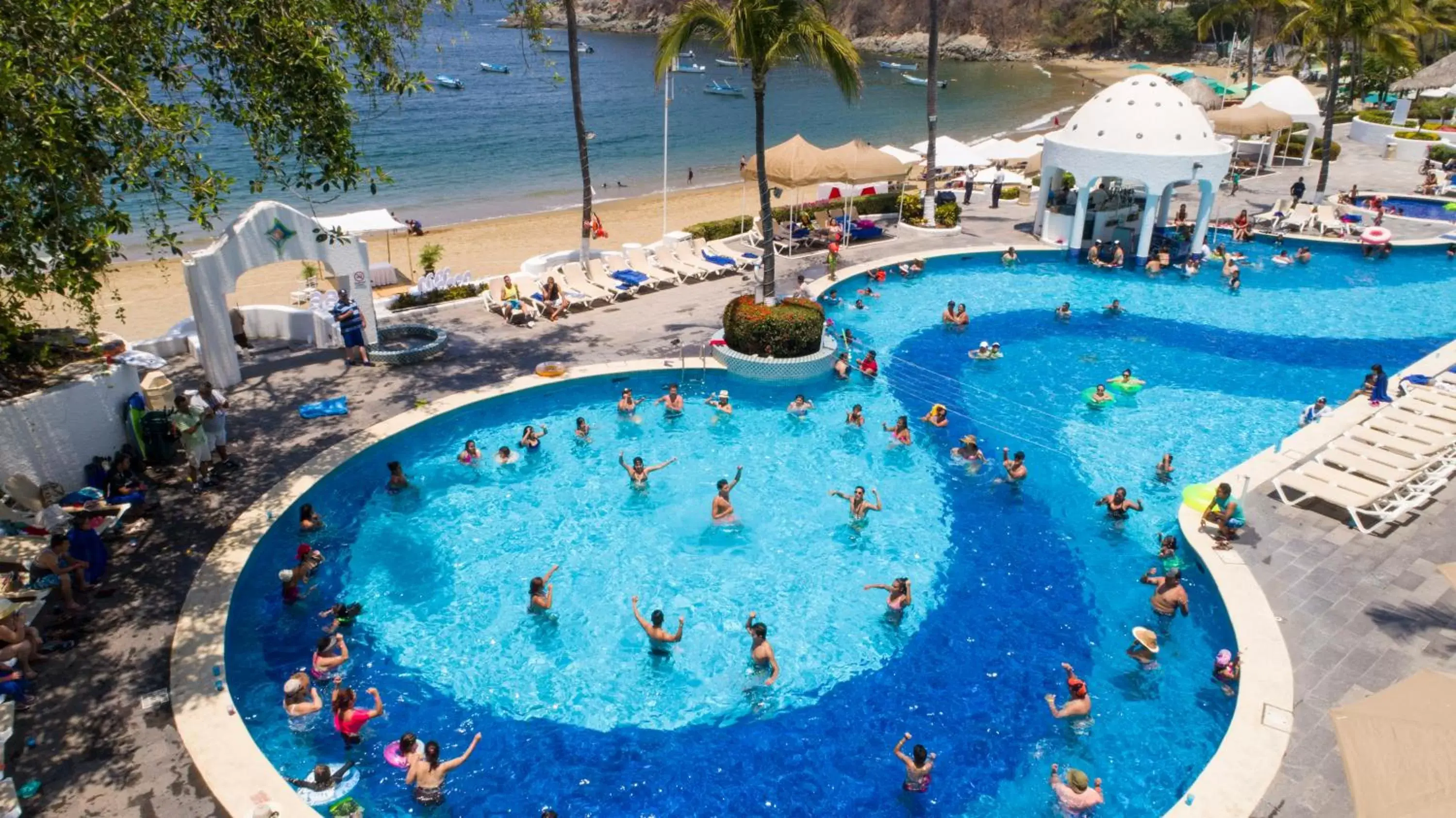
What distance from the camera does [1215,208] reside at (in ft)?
109

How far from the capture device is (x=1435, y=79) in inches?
1956

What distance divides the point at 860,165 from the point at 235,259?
674 inches

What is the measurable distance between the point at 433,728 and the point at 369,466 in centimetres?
662

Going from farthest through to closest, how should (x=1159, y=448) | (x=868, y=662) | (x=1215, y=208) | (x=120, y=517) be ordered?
(x=1215, y=208) < (x=1159, y=448) < (x=120, y=517) < (x=868, y=662)

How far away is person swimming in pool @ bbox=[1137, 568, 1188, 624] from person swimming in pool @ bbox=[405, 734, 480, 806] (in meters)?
Answer: 9.45

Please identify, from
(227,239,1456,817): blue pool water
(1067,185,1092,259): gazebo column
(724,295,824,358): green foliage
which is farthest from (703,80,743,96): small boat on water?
(724,295,824,358): green foliage

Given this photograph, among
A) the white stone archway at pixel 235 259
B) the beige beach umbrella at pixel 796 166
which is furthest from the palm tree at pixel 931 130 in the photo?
the white stone archway at pixel 235 259

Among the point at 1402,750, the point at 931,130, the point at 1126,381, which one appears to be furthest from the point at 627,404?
the point at 931,130

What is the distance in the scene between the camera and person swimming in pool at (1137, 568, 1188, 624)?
12211mm

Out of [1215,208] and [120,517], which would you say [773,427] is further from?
[1215,208]

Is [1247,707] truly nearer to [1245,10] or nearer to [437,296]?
[437,296]

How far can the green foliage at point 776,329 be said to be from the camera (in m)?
19.5

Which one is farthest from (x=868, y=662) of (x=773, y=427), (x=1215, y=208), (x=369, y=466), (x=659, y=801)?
(x=1215, y=208)

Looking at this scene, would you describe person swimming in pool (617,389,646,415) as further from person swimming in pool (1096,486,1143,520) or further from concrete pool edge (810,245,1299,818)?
concrete pool edge (810,245,1299,818)
